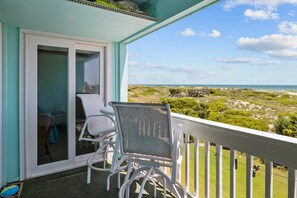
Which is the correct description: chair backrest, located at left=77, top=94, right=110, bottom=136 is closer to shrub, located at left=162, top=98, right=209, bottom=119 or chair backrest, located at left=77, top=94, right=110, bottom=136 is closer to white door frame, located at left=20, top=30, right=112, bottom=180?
white door frame, located at left=20, top=30, right=112, bottom=180

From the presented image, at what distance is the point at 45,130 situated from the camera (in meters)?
3.13

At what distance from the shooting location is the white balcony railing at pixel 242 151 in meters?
1.23

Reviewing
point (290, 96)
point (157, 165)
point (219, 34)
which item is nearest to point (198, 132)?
point (157, 165)

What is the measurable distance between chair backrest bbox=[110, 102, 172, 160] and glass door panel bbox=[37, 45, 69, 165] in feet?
6.34

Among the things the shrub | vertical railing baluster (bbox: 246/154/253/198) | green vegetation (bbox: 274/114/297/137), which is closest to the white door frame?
the shrub

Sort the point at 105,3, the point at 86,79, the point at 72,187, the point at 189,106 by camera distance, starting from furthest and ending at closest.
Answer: the point at 189,106
the point at 86,79
the point at 72,187
the point at 105,3

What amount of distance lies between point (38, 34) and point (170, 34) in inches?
343

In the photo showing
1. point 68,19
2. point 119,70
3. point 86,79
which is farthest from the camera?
point 119,70

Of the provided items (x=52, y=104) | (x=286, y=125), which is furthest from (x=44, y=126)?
(x=286, y=125)

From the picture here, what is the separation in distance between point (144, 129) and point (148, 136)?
0.24 ft

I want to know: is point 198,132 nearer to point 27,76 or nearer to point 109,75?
point 109,75

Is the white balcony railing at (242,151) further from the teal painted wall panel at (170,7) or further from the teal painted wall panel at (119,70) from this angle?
the teal painted wall panel at (119,70)

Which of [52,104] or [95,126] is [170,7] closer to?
[95,126]

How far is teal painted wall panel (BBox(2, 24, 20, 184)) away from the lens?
2685mm
